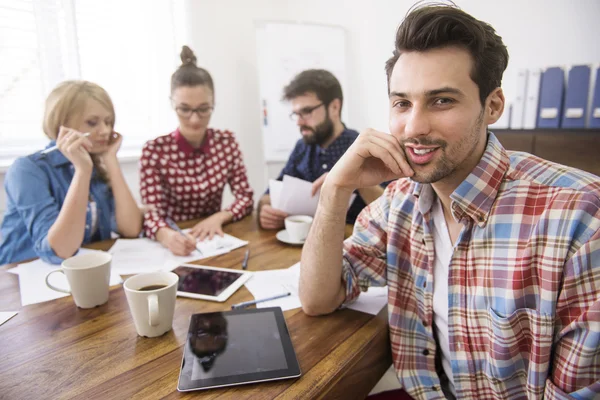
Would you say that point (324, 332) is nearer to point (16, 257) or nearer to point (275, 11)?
point (16, 257)

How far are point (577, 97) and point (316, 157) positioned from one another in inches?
59.3

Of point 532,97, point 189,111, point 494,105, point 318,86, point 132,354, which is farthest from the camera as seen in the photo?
point 532,97

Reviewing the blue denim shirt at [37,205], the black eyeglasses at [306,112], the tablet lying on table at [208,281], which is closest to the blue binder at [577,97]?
the black eyeglasses at [306,112]

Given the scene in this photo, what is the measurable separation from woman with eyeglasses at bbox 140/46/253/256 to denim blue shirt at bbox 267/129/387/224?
0.91ft

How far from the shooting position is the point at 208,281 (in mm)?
1022

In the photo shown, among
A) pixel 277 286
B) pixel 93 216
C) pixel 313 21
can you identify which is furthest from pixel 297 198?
pixel 313 21

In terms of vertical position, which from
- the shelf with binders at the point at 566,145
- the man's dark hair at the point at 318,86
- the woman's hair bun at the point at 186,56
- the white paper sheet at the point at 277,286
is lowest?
the white paper sheet at the point at 277,286

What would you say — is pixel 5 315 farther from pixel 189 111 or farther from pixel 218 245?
pixel 189 111

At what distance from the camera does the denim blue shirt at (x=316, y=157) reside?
1.95 metres

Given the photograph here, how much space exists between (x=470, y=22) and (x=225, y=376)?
0.80m

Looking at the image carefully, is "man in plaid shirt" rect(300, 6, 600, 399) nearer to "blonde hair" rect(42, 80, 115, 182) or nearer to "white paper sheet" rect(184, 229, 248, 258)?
"white paper sheet" rect(184, 229, 248, 258)

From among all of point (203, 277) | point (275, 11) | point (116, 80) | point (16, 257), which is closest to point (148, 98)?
point (116, 80)

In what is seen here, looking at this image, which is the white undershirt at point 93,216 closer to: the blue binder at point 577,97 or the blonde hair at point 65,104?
the blonde hair at point 65,104

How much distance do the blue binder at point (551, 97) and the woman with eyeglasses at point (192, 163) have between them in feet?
5.76
